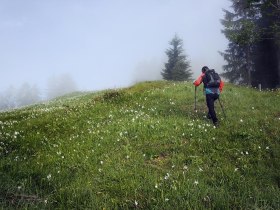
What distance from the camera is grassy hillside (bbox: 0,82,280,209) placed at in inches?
301

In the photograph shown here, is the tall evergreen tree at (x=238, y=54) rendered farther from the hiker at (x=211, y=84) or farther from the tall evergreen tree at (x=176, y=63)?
the hiker at (x=211, y=84)

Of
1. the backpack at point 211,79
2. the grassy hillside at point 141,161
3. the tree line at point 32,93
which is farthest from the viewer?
the tree line at point 32,93

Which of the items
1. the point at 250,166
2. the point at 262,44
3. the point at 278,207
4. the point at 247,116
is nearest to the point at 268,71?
the point at 262,44

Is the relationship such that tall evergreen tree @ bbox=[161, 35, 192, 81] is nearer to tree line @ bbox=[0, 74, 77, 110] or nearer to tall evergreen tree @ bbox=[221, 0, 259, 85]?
tall evergreen tree @ bbox=[221, 0, 259, 85]

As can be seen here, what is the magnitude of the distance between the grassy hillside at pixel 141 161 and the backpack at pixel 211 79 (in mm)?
1721

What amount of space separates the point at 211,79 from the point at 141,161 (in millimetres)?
6979

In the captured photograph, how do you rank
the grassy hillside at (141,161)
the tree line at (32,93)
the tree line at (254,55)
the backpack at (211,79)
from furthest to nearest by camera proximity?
1. the tree line at (32,93)
2. the tree line at (254,55)
3. the backpack at (211,79)
4. the grassy hillside at (141,161)

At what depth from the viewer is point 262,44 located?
47.1 m

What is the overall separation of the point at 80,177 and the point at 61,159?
6.46ft

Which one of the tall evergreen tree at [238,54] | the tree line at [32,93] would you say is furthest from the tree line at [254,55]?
the tree line at [32,93]

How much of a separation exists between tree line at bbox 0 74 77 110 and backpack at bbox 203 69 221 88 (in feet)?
460

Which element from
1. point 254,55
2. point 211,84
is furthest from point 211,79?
point 254,55

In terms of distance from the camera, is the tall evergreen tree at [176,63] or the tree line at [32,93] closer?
the tall evergreen tree at [176,63]

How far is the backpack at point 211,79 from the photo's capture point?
1594 cm
